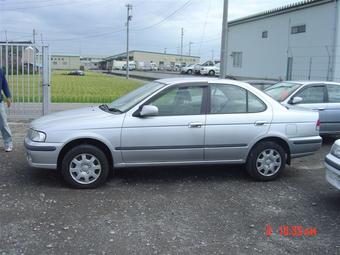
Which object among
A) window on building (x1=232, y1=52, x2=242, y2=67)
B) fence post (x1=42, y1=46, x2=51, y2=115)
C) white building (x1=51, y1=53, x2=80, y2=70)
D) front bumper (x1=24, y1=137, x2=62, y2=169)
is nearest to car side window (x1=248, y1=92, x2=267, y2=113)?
front bumper (x1=24, y1=137, x2=62, y2=169)

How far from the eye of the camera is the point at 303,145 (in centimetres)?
654

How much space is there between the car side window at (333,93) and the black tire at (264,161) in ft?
12.1

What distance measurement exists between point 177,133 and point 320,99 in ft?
15.8

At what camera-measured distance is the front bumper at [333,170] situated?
5.27 m

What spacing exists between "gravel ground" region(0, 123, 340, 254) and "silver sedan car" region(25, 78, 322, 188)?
1.19 feet

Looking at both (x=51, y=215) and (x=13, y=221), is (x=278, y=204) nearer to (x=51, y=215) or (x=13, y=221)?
(x=51, y=215)

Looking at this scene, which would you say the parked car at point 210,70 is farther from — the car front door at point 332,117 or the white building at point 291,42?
the car front door at point 332,117

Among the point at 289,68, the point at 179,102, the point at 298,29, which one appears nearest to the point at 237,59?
the point at 289,68

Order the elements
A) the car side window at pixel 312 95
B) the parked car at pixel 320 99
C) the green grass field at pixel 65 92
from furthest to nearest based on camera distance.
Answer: the green grass field at pixel 65 92 → the car side window at pixel 312 95 → the parked car at pixel 320 99

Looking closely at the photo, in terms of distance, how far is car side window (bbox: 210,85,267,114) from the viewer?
6.30 metres

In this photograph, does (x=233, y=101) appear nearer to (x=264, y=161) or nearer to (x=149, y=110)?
(x=264, y=161)

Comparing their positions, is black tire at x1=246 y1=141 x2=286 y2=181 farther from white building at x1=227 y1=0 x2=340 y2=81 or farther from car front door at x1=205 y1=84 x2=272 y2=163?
white building at x1=227 y1=0 x2=340 y2=81

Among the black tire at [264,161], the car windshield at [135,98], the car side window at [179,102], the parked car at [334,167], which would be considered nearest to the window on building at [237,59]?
the car windshield at [135,98]

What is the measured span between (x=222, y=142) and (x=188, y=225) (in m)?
1.78
